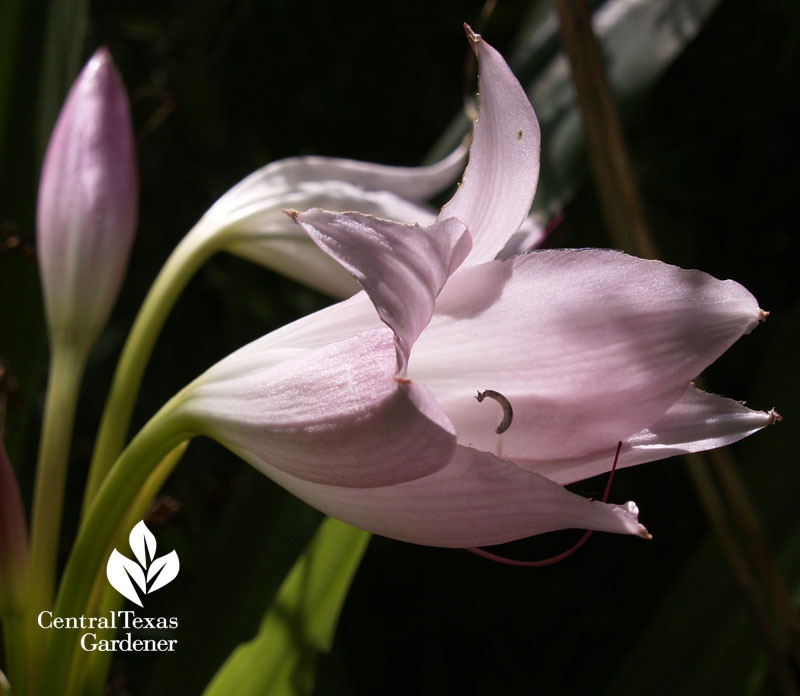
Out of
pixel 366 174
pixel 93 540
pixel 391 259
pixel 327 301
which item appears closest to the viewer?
pixel 391 259

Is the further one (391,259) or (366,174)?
(366,174)

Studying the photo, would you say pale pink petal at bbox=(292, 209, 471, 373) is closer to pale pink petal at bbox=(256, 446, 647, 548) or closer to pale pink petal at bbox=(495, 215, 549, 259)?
pale pink petal at bbox=(256, 446, 647, 548)

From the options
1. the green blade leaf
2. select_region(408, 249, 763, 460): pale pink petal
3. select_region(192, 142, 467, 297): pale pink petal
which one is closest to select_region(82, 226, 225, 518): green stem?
select_region(192, 142, 467, 297): pale pink petal

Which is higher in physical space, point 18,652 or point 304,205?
point 304,205

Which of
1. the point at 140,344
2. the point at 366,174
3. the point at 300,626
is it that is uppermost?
the point at 366,174

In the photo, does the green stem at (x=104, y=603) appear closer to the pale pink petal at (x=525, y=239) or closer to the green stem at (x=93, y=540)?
the green stem at (x=93, y=540)

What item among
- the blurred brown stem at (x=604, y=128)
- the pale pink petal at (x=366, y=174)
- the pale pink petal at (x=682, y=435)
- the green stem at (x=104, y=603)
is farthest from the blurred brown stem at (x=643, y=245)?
the green stem at (x=104, y=603)

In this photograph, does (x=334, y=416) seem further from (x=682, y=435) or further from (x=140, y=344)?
(x=140, y=344)

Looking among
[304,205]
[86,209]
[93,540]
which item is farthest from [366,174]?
[93,540]
